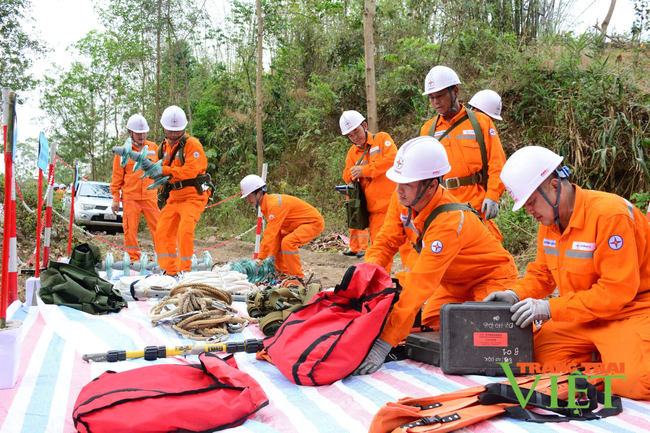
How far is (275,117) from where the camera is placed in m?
16.5

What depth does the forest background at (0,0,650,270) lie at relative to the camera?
8.41 metres

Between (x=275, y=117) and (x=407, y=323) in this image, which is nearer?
(x=407, y=323)

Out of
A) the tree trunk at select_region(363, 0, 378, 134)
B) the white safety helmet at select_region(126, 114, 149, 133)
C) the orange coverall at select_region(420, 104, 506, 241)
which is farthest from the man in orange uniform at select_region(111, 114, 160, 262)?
the orange coverall at select_region(420, 104, 506, 241)

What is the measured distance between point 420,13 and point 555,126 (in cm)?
676

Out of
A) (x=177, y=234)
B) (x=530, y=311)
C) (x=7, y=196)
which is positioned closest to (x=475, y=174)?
(x=530, y=311)

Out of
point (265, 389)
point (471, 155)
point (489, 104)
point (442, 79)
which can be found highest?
point (442, 79)

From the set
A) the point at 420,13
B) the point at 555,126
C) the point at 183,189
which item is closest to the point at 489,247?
the point at 183,189

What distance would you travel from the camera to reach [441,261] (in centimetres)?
311

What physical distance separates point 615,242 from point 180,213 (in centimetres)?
512

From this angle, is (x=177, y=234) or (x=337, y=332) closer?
(x=337, y=332)

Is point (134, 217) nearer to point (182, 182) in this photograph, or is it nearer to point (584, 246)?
point (182, 182)

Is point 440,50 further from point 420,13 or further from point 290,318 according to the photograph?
point 290,318

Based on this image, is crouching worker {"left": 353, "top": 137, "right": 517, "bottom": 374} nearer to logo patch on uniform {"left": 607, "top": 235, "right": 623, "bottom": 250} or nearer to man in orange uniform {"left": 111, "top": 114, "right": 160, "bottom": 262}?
logo patch on uniform {"left": 607, "top": 235, "right": 623, "bottom": 250}

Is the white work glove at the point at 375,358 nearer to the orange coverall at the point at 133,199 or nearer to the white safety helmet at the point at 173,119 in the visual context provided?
the white safety helmet at the point at 173,119
